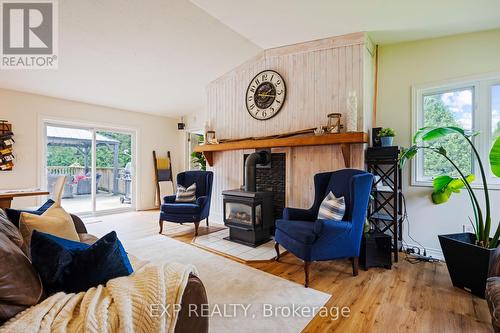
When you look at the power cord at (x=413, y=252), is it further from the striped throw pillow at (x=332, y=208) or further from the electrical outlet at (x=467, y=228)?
the striped throw pillow at (x=332, y=208)

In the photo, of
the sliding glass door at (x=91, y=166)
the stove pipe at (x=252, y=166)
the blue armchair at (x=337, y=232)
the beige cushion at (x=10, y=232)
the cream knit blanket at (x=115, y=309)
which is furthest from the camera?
the sliding glass door at (x=91, y=166)

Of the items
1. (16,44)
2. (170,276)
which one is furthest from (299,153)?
(16,44)

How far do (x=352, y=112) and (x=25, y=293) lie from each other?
3.21 metres

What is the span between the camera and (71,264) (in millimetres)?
1021

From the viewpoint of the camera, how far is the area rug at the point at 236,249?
2.97 m

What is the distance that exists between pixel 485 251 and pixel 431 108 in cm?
190

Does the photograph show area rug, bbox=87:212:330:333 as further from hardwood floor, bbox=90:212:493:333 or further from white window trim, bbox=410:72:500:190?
white window trim, bbox=410:72:500:190

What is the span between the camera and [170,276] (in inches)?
40.1

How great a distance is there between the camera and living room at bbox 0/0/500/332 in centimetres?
106

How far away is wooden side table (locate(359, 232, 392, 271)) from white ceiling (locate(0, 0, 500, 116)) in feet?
7.95

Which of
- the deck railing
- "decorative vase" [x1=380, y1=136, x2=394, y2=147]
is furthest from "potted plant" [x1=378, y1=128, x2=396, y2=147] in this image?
the deck railing

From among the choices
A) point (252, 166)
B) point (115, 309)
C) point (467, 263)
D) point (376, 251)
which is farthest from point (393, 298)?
point (252, 166)

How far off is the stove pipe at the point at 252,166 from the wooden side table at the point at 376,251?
1.64 meters

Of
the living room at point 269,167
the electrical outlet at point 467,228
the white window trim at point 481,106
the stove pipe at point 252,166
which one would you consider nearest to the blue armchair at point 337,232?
the living room at point 269,167
